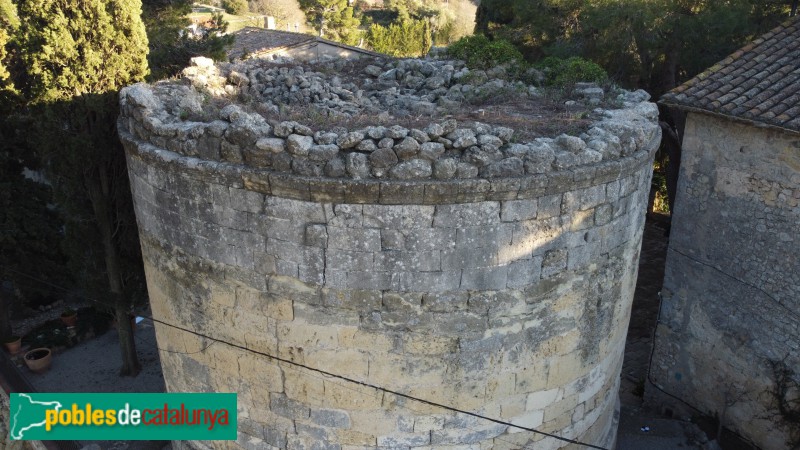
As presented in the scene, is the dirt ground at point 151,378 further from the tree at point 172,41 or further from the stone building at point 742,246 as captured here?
the tree at point 172,41

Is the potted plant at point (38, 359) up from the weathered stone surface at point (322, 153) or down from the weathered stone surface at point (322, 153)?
down

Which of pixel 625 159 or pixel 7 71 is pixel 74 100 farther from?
pixel 625 159

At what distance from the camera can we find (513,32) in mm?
16078

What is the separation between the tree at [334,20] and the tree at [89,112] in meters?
23.4

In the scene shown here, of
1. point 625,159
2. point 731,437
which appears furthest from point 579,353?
point 731,437

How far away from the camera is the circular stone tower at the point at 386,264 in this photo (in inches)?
200

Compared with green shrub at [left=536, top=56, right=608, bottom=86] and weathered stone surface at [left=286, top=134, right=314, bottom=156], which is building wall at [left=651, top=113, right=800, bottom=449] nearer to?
green shrub at [left=536, top=56, right=608, bottom=86]

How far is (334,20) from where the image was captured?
3194cm

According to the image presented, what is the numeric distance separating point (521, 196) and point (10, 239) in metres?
8.93

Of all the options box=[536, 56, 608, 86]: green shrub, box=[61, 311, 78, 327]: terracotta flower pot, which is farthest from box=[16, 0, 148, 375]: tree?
box=[536, 56, 608, 86]: green shrub

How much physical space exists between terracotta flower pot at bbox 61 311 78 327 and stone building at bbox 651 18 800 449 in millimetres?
10047

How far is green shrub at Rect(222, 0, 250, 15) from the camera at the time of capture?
37312mm

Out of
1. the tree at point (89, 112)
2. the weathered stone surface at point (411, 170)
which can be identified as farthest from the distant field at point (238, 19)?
the weathered stone surface at point (411, 170)

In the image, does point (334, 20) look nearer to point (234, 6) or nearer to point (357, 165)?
point (234, 6)
